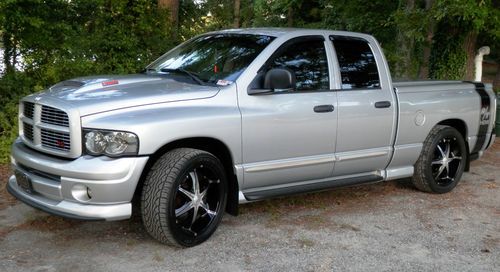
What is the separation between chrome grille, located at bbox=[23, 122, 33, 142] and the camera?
451cm

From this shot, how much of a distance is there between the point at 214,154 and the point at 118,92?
101cm

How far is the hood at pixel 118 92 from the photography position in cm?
413

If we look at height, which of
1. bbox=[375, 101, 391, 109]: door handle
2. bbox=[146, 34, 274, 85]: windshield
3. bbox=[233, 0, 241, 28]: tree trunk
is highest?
bbox=[233, 0, 241, 28]: tree trunk

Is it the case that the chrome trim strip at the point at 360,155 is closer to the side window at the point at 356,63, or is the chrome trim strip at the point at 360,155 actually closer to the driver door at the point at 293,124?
the driver door at the point at 293,124

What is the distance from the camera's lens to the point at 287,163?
5008 millimetres

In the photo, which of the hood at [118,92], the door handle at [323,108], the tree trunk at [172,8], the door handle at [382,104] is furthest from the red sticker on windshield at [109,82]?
the tree trunk at [172,8]

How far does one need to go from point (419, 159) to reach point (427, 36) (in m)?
7.21

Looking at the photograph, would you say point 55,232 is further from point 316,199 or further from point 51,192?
point 316,199

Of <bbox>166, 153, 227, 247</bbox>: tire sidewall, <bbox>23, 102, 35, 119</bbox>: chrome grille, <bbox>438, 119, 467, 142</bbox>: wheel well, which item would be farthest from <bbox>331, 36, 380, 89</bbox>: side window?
<bbox>23, 102, 35, 119</bbox>: chrome grille

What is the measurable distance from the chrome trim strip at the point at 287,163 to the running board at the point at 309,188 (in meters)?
0.23

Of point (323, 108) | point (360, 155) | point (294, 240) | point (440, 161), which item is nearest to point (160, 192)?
point (294, 240)

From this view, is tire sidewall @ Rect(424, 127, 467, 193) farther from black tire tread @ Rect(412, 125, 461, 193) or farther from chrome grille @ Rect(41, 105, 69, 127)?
chrome grille @ Rect(41, 105, 69, 127)

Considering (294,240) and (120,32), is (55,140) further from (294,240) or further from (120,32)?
(120,32)

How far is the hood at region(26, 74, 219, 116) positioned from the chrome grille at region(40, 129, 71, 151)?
0.25 metres
